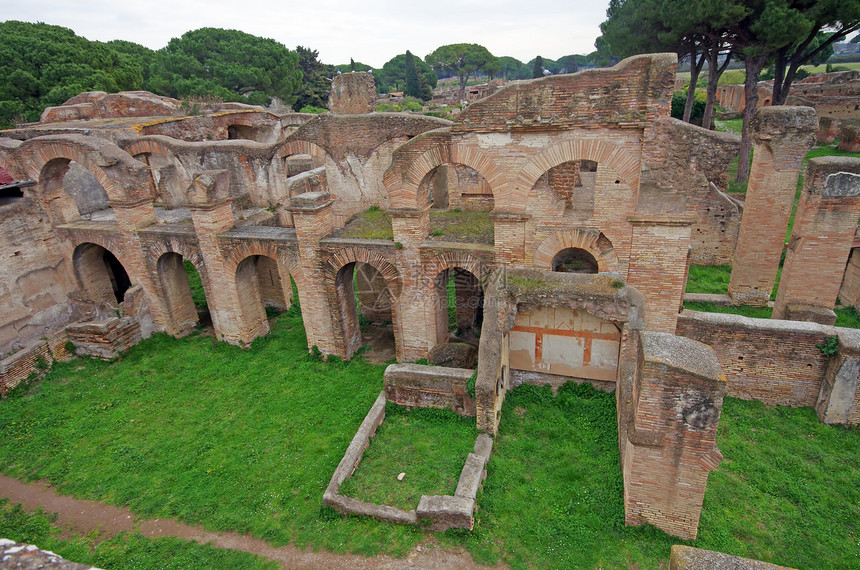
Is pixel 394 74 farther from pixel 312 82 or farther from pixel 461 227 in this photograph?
pixel 461 227

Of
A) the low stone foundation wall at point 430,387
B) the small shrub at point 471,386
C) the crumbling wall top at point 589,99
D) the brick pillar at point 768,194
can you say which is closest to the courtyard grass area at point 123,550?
the low stone foundation wall at point 430,387

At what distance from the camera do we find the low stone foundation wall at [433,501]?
6.74 m

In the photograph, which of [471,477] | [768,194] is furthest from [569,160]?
[768,194]

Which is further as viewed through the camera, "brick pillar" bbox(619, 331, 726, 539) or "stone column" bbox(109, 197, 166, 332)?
"stone column" bbox(109, 197, 166, 332)

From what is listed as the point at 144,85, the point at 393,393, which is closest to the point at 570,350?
the point at 393,393

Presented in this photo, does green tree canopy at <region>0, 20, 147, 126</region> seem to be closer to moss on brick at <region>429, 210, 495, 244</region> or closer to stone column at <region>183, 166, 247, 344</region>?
stone column at <region>183, 166, 247, 344</region>

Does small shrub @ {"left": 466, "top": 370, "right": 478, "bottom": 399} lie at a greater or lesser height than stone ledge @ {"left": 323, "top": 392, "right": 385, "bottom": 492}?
greater

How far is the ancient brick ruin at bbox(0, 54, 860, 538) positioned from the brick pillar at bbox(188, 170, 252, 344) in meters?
0.06

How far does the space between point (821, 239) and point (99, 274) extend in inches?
716

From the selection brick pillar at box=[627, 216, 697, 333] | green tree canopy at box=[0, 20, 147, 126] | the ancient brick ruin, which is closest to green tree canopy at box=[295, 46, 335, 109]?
green tree canopy at box=[0, 20, 147, 126]

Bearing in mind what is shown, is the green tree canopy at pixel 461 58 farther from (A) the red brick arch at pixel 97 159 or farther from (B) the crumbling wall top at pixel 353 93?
(A) the red brick arch at pixel 97 159

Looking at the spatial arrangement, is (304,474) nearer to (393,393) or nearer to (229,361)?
(393,393)

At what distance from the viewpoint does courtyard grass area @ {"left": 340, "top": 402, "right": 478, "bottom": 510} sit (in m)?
7.46

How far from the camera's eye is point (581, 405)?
8922 millimetres
